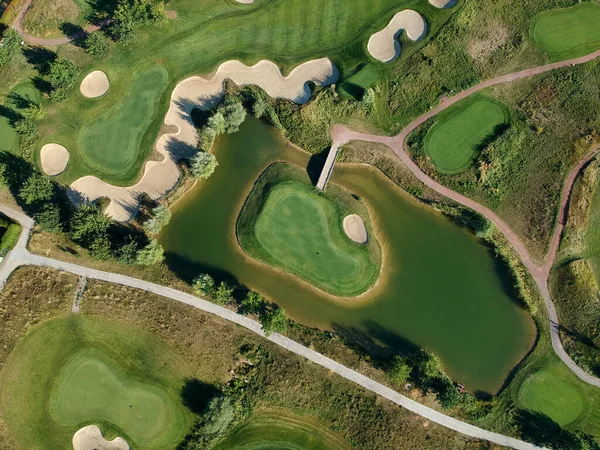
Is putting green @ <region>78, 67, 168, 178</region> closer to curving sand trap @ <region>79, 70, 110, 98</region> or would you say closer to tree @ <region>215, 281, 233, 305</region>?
curving sand trap @ <region>79, 70, 110, 98</region>

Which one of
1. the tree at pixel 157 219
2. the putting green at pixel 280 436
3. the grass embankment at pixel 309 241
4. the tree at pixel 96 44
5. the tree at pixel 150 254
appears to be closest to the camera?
the tree at pixel 150 254

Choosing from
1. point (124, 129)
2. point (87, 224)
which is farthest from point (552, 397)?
point (124, 129)

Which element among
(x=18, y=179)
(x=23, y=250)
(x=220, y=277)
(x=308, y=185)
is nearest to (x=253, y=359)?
(x=220, y=277)

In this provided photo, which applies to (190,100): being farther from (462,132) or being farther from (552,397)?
(552,397)

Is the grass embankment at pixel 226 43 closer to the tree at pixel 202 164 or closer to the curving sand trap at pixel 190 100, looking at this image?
the curving sand trap at pixel 190 100

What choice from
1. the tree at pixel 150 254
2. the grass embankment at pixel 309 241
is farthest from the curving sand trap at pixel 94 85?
the grass embankment at pixel 309 241
